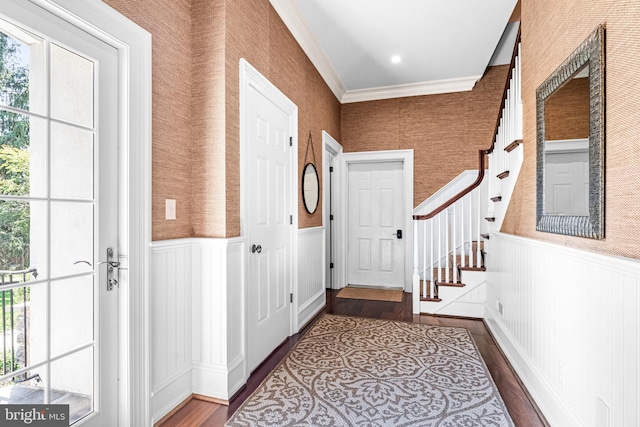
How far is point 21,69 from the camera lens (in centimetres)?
119

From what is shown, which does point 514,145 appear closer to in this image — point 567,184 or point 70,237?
point 567,184

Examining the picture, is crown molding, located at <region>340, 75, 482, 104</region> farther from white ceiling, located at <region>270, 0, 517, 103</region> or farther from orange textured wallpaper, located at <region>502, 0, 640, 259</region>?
orange textured wallpaper, located at <region>502, 0, 640, 259</region>

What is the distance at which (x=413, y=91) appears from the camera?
14.8ft

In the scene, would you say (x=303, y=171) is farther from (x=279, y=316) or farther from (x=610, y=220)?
(x=610, y=220)

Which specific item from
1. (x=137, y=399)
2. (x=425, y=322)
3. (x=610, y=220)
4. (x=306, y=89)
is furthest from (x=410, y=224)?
(x=137, y=399)

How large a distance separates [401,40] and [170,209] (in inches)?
112

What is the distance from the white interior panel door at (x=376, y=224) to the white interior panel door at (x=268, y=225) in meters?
2.12

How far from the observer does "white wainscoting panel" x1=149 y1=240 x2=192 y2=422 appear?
5.60ft

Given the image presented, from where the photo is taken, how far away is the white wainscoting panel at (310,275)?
3.21 metres

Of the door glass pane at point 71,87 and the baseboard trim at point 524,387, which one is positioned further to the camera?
the baseboard trim at point 524,387

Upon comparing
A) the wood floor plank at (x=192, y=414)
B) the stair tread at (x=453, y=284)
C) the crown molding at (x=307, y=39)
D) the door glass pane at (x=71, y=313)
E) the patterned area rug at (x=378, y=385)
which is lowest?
the wood floor plank at (x=192, y=414)

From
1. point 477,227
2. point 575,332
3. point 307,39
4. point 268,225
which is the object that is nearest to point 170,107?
point 268,225

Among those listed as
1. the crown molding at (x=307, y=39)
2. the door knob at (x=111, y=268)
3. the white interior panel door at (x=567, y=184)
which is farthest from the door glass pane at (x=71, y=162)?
the white interior panel door at (x=567, y=184)

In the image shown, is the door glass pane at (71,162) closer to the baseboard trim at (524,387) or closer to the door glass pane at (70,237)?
the door glass pane at (70,237)
